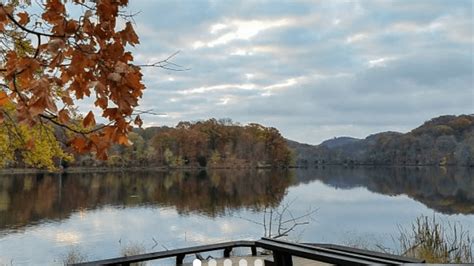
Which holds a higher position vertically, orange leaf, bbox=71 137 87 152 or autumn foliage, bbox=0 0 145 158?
autumn foliage, bbox=0 0 145 158

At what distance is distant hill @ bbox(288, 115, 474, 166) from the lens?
2457 inches

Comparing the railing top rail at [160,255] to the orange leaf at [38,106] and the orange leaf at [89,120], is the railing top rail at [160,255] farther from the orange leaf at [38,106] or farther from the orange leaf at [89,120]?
the orange leaf at [38,106]

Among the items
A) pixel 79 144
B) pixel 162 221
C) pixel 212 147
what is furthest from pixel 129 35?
pixel 212 147

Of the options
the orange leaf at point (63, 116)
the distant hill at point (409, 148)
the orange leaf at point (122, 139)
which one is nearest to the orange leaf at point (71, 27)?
the orange leaf at point (63, 116)

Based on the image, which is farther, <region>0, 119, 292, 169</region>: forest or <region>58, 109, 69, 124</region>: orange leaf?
<region>0, 119, 292, 169</region>: forest

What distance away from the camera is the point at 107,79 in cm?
169

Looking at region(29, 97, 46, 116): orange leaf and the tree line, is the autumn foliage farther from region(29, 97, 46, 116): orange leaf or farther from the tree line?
the tree line

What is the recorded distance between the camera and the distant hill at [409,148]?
62.4 metres

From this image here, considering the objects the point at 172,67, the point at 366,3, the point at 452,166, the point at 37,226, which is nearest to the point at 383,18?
the point at 366,3

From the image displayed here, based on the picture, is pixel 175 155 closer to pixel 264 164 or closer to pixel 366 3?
pixel 264 164

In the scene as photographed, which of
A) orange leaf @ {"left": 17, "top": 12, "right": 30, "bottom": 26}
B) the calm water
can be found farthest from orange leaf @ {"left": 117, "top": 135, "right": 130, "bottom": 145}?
the calm water

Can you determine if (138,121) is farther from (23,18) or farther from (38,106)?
(23,18)

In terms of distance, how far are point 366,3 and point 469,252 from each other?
19.4 meters

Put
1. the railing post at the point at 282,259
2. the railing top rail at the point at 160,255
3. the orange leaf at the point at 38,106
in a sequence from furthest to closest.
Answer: the railing top rail at the point at 160,255 < the railing post at the point at 282,259 < the orange leaf at the point at 38,106
